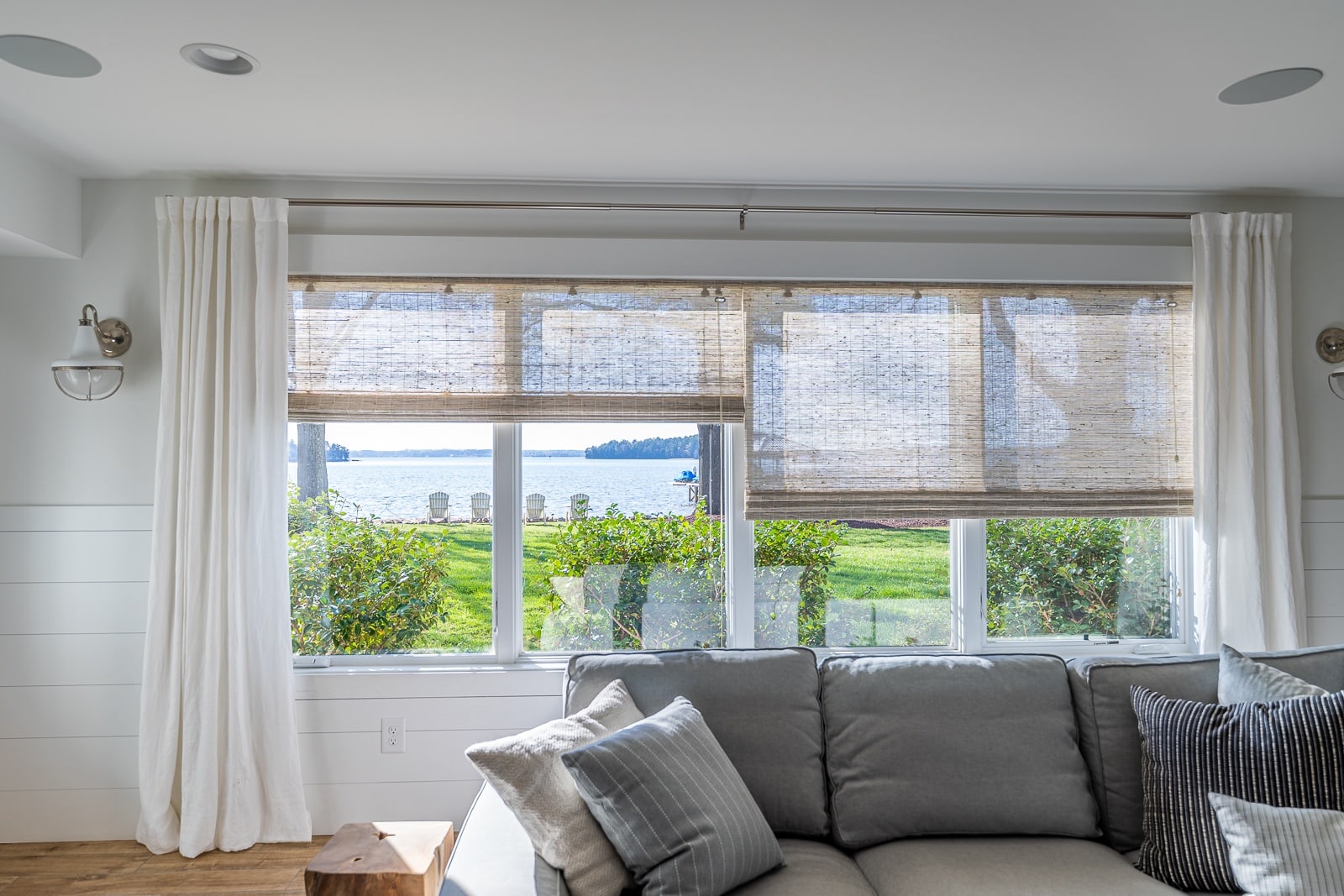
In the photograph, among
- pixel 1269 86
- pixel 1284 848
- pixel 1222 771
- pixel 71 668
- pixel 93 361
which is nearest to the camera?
pixel 1284 848

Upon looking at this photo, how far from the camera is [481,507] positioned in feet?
11.0

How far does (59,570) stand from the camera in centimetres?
310

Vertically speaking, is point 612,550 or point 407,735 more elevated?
point 612,550

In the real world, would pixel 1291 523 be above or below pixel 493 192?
below

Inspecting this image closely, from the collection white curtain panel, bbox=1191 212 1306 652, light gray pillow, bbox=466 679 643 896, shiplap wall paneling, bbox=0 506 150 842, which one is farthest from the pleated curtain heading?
light gray pillow, bbox=466 679 643 896

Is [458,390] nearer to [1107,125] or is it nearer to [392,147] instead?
[392,147]

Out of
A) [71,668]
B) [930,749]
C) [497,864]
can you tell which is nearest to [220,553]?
[71,668]

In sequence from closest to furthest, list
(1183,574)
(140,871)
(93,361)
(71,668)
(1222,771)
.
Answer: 1. (1222,771)
2. (140,871)
3. (93,361)
4. (71,668)
5. (1183,574)

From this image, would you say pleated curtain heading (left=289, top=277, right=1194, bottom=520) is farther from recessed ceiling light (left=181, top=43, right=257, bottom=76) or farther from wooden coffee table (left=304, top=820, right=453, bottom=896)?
wooden coffee table (left=304, top=820, right=453, bottom=896)

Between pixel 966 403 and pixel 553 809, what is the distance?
2239 mm

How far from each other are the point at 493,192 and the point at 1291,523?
10.7 ft

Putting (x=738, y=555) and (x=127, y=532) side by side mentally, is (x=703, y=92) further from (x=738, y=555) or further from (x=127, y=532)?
(x=127, y=532)

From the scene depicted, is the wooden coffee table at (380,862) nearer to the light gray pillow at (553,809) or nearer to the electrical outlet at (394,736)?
the light gray pillow at (553,809)

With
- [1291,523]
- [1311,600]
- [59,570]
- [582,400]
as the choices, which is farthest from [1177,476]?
[59,570]
